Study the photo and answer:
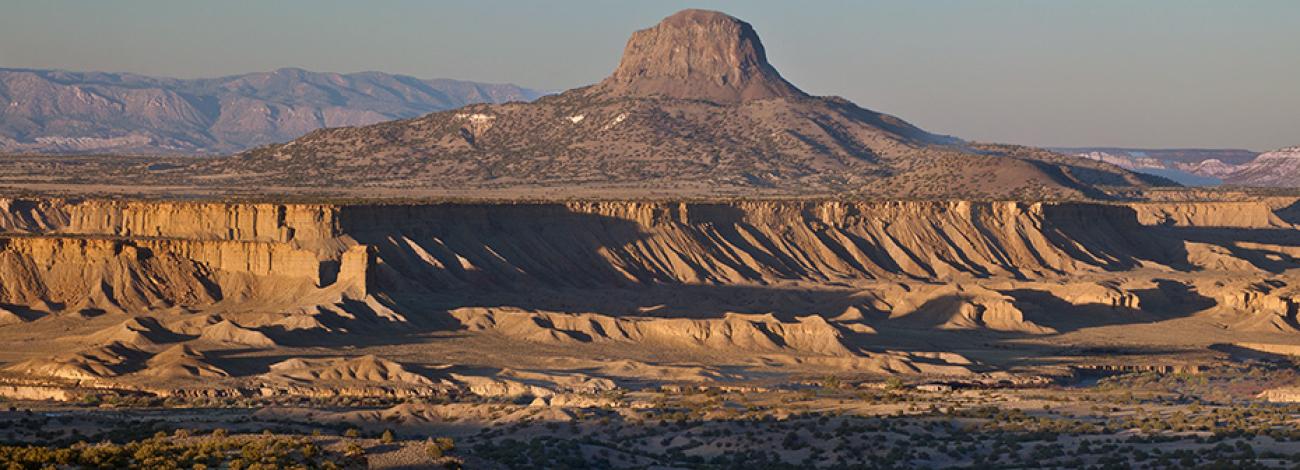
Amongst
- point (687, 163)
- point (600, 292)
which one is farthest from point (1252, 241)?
point (600, 292)

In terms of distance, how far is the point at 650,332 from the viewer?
76.3 metres

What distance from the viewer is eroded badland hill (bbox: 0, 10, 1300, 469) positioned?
154 ft

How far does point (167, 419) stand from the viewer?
49281 millimetres

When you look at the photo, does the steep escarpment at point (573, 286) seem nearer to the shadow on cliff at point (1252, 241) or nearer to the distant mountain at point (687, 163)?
the shadow on cliff at point (1252, 241)

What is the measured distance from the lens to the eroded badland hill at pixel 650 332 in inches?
1852

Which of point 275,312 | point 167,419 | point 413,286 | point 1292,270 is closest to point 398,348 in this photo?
point 275,312

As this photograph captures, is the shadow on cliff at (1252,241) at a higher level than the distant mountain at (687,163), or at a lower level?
lower

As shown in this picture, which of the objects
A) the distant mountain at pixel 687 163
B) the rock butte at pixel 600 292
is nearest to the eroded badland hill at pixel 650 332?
the rock butte at pixel 600 292

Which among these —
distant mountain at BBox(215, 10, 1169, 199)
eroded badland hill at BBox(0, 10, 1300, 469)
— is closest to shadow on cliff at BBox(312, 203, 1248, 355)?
eroded badland hill at BBox(0, 10, 1300, 469)

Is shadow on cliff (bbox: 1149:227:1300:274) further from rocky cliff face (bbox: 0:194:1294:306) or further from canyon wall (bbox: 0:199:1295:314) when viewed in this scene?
rocky cliff face (bbox: 0:194:1294:306)

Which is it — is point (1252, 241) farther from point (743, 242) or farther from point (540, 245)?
point (540, 245)

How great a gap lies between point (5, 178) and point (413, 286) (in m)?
104

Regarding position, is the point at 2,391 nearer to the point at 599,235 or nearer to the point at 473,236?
the point at 473,236

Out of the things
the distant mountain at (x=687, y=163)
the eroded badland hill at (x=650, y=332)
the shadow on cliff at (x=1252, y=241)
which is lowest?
the eroded badland hill at (x=650, y=332)
